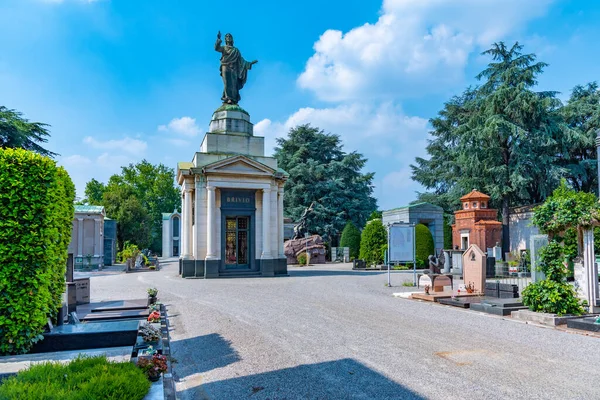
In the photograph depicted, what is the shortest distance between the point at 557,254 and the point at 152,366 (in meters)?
8.97

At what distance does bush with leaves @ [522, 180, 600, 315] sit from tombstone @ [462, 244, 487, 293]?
8.49 feet

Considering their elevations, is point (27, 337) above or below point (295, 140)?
below

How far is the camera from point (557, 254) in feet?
32.1

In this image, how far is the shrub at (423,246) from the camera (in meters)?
26.5

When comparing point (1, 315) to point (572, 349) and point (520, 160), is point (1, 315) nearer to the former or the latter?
point (572, 349)

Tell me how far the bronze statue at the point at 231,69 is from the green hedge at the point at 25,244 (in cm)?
1808

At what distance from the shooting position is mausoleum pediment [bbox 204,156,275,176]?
2053 cm

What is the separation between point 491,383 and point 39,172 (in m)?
6.40

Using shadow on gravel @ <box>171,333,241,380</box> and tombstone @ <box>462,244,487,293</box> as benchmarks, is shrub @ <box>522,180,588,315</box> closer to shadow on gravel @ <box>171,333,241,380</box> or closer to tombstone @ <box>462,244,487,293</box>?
tombstone @ <box>462,244,487,293</box>

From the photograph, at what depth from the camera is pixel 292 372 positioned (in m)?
5.76

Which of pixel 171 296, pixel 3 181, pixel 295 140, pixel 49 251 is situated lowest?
pixel 171 296

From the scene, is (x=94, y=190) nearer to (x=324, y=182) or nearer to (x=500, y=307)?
(x=324, y=182)

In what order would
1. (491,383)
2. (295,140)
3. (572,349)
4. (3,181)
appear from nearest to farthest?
(491,383)
(3,181)
(572,349)
(295,140)

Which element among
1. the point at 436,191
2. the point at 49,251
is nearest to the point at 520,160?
the point at 436,191
